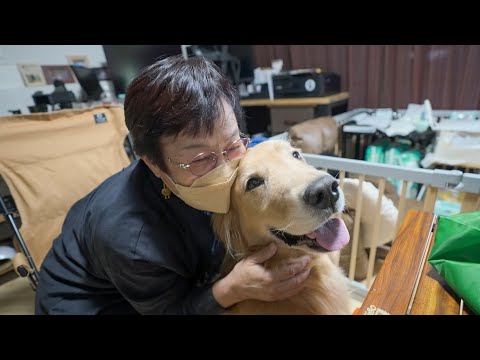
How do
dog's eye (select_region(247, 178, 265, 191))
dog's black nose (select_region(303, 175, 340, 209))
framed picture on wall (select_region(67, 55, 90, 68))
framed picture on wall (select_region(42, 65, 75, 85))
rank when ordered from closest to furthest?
dog's black nose (select_region(303, 175, 340, 209)), dog's eye (select_region(247, 178, 265, 191)), framed picture on wall (select_region(42, 65, 75, 85)), framed picture on wall (select_region(67, 55, 90, 68))

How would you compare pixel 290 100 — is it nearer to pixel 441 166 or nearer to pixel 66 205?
pixel 441 166

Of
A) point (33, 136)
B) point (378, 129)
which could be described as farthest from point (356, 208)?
point (33, 136)

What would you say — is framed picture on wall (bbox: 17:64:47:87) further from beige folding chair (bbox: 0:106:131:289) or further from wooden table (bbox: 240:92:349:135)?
wooden table (bbox: 240:92:349:135)

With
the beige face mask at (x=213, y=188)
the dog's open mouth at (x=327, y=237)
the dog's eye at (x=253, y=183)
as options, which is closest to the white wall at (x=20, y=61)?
the beige face mask at (x=213, y=188)

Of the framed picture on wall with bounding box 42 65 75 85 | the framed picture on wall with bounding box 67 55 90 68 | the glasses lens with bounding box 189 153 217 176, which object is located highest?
the framed picture on wall with bounding box 67 55 90 68

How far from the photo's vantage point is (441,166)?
1741 millimetres

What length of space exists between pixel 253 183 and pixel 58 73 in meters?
2.61

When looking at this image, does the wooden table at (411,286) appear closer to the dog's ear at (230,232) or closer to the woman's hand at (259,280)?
the woman's hand at (259,280)

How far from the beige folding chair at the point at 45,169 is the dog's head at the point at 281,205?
0.92m

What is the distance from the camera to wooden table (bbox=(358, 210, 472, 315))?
0.57 metres

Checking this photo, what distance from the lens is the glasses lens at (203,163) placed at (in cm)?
70

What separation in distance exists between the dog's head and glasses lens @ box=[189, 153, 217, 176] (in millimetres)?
77

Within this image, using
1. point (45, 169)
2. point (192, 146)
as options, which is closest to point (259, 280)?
point (192, 146)

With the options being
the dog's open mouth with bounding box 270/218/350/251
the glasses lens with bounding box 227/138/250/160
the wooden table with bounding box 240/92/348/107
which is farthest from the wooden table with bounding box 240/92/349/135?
the dog's open mouth with bounding box 270/218/350/251
